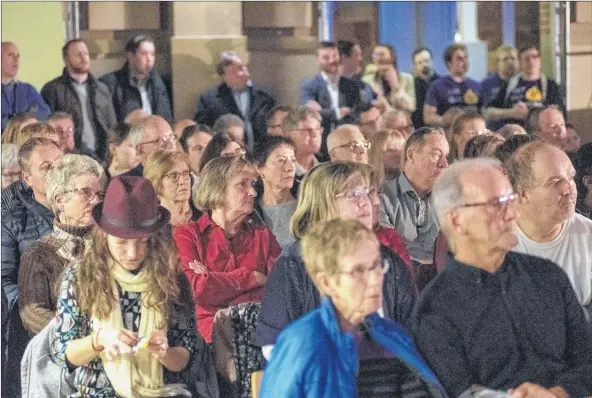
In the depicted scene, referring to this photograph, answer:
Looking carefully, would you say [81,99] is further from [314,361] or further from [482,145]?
[314,361]

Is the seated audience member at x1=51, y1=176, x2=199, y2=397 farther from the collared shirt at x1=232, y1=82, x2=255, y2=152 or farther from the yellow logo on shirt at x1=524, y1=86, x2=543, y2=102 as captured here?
the yellow logo on shirt at x1=524, y1=86, x2=543, y2=102

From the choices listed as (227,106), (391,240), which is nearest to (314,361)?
(391,240)

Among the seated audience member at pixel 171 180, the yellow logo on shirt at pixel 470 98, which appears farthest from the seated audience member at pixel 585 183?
→ the yellow logo on shirt at pixel 470 98

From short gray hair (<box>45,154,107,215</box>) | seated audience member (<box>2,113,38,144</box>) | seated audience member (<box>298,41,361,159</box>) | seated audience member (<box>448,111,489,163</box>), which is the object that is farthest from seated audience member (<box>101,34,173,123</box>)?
short gray hair (<box>45,154,107,215</box>)

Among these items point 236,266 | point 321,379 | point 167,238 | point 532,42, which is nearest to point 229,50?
point 532,42

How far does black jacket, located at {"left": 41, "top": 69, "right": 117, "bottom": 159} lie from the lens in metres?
10.8

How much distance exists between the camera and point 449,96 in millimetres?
12688

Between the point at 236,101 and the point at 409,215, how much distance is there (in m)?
4.64

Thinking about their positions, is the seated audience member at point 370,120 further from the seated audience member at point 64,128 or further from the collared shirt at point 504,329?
the collared shirt at point 504,329

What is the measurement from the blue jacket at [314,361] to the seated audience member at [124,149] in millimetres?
4441

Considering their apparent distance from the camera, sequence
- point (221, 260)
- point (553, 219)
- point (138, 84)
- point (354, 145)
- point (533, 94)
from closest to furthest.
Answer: point (553, 219)
point (221, 260)
point (354, 145)
point (138, 84)
point (533, 94)

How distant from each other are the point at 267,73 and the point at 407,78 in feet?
5.97

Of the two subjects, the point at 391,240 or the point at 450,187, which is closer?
the point at 450,187

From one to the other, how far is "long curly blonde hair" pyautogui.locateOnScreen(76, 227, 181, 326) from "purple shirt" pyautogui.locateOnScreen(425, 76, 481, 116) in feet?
27.0
